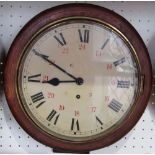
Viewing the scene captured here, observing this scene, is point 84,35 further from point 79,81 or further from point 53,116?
point 53,116

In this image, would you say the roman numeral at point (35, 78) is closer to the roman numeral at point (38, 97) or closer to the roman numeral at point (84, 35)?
the roman numeral at point (38, 97)

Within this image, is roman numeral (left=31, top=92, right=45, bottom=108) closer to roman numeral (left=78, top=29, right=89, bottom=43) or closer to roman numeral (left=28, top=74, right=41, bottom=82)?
roman numeral (left=28, top=74, right=41, bottom=82)

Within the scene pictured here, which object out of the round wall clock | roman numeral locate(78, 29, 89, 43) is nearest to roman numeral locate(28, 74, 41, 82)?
the round wall clock

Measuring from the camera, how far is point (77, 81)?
3.04ft

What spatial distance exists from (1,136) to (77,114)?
231 mm

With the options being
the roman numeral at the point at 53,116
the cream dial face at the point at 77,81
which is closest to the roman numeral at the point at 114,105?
the cream dial face at the point at 77,81

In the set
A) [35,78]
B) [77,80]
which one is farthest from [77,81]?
[35,78]

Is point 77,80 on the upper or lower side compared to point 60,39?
lower

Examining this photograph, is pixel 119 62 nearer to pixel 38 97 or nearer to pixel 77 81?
pixel 77 81

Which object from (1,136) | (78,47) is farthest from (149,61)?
(1,136)

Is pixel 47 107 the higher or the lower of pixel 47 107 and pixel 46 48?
the lower

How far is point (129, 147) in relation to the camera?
0.99 metres

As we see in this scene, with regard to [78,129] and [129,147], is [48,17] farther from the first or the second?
[129,147]

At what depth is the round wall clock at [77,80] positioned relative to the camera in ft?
2.98
